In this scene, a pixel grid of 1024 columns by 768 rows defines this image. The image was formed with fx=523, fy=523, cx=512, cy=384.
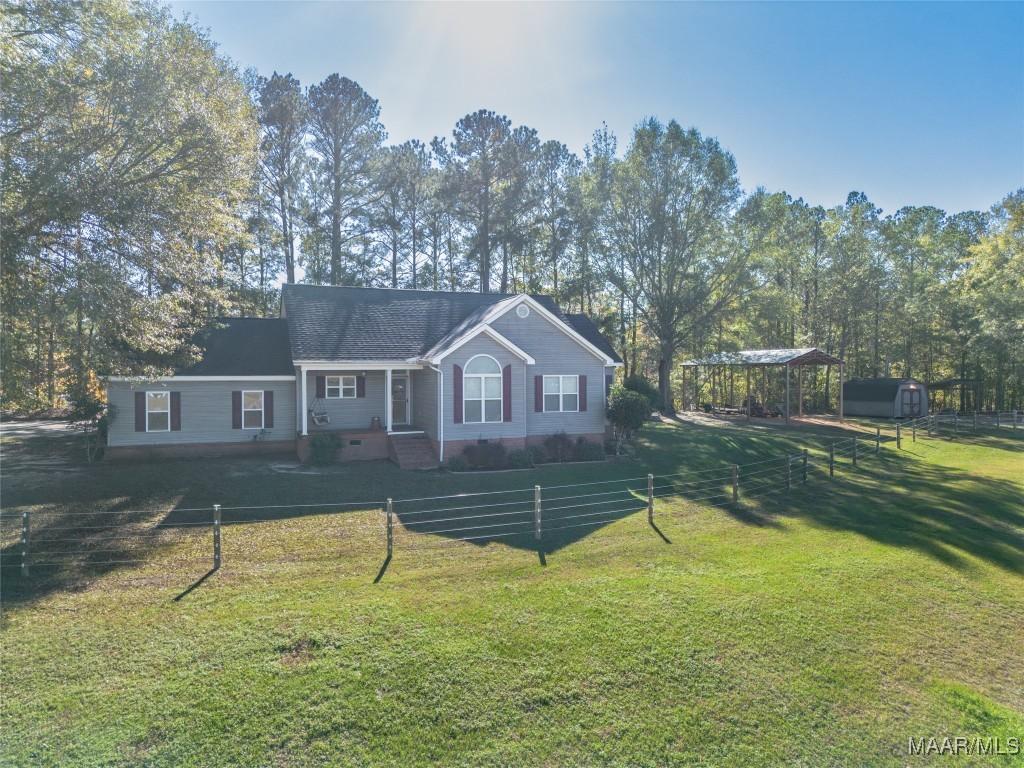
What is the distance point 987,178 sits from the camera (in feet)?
55.2

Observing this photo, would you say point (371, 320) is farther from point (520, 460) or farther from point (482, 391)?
point (520, 460)

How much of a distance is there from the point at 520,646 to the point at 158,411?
16.9m

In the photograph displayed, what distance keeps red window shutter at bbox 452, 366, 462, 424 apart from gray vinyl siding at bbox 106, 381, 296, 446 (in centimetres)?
633

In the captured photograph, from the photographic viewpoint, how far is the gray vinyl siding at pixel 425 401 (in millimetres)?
17822

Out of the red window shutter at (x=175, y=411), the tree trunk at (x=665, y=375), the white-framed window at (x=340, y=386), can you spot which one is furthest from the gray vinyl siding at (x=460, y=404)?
the tree trunk at (x=665, y=375)

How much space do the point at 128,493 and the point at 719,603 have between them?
1363 centimetres

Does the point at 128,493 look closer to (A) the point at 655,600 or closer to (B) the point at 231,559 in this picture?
(B) the point at 231,559

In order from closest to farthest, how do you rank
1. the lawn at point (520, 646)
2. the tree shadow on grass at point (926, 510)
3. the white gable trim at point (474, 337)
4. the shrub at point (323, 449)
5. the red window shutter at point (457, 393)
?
1. the lawn at point (520, 646)
2. the tree shadow on grass at point (926, 510)
3. the shrub at point (323, 449)
4. the white gable trim at point (474, 337)
5. the red window shutter at point (457, 393)

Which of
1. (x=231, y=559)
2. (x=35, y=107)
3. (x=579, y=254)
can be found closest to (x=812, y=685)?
(x=231, y=559)

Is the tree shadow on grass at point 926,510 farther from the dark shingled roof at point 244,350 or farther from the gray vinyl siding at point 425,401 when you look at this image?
the dark shingled roof at point 244,350

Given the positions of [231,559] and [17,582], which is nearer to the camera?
[17,582]

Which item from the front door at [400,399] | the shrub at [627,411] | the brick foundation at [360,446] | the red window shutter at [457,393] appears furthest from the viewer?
the front door at [400,399]

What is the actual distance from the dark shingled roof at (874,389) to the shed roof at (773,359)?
4744 mm

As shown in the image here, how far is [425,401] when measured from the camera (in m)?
18.8
